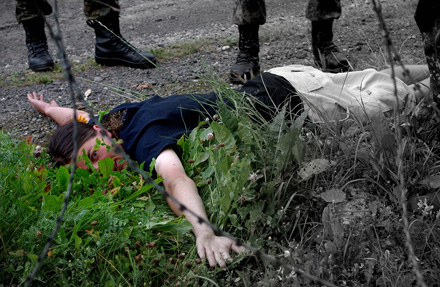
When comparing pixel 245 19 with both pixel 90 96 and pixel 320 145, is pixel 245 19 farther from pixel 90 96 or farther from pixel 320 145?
pixel 320 145

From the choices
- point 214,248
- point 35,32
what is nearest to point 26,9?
point 35,32

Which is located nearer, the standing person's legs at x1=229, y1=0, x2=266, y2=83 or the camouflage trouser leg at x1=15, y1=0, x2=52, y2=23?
the standing person's legs at x1=229, y1=0, x2=266, y2=83

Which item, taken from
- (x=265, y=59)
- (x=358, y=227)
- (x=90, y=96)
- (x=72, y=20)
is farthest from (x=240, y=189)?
(x=72, y=20)

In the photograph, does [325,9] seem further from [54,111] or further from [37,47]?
[37,47]

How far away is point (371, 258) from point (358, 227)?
6.4 inches

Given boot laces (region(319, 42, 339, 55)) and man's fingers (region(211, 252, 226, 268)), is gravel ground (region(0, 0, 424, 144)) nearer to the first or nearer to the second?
boot laces (region(319, 42, 339, 55))

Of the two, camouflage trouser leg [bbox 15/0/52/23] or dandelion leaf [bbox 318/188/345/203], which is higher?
camouflage trouser leg [bbox 15/0/52/23]

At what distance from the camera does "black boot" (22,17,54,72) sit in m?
3.59

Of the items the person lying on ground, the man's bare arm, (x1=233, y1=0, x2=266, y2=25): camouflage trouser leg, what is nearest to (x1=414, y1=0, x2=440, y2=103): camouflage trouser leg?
the person lying on ground

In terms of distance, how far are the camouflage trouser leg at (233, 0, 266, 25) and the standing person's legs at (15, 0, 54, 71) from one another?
5.26 feet

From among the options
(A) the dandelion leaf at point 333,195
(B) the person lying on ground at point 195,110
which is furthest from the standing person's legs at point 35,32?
(A) the dandelion leaf at point 333,195

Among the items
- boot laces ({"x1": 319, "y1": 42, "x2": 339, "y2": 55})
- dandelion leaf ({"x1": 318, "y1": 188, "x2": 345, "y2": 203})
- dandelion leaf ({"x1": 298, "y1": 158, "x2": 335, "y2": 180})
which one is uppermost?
boot laces ({"x1": 319, "y1": 42, "x2": 339, "y2": 55})

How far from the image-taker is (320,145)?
6.51 ft

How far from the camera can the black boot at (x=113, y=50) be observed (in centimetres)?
358
